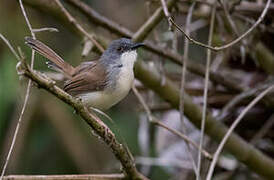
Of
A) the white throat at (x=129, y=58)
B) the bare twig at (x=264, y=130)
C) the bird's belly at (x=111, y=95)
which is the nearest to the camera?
the bird's belly at (x=111, y=95)

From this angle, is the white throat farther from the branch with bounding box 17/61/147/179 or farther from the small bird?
the branch with bounding box 17/61/147/179

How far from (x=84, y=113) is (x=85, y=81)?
1.03 meters

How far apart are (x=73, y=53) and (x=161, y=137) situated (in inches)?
58.4

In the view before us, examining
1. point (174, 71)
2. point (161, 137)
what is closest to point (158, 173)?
point (161, 137)

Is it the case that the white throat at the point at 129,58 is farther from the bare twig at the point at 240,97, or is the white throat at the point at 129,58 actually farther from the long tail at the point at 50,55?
the bare twig at the point at 240,97

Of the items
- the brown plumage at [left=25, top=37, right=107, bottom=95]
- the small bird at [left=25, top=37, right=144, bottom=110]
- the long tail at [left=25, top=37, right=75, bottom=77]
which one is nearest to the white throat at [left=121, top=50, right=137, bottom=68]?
the small bird at [left=25, top=37, right=144, bottom=110]

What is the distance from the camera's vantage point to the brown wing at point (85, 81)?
9.81 ft

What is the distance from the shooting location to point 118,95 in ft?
9.57

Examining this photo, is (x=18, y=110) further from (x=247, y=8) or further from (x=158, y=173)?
(x=247, y=8)

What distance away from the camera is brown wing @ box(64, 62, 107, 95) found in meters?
2.99

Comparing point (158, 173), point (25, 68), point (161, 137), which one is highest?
point (25, 68)

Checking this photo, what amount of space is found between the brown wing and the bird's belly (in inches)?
2.1

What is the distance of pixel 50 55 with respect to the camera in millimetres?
2652

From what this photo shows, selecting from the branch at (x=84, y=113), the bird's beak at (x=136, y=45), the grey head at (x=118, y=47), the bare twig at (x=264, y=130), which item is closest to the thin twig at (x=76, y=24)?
the grey head at (x=118, y=47)
